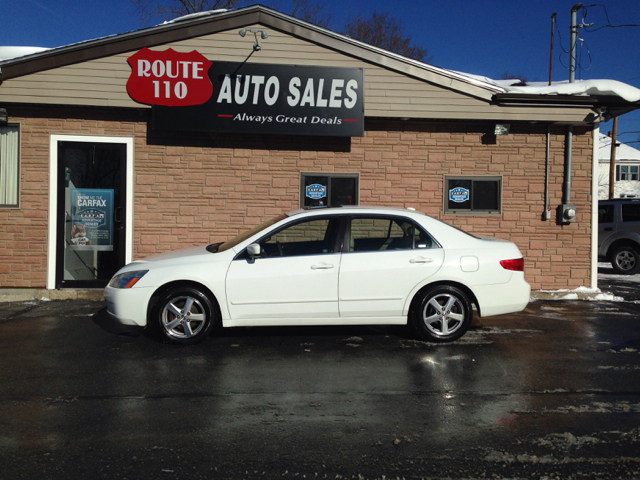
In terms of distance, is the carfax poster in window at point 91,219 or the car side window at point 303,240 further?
the carfax poster in window at point 91,219

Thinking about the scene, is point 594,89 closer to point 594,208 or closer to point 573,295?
point 594,208

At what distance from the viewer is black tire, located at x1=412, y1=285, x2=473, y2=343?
261 inches

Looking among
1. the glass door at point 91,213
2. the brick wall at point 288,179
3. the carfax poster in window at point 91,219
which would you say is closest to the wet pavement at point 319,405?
the glass door at point 91,213

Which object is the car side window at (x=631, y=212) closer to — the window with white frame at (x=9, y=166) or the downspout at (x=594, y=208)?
the downspout at (x=594, y=208)

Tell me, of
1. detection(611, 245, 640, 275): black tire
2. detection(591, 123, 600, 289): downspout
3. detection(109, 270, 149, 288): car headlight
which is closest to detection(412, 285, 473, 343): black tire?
detection(109, 270, 149, 288): car headlight

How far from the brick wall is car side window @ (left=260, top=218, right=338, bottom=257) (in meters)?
3.28

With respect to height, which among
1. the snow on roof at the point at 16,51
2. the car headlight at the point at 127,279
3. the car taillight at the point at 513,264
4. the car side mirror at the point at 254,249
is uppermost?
the snow on roof at the point at 16,51

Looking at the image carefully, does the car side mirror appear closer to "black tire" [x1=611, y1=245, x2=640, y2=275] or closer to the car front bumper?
the car front bumper

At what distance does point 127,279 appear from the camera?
653 cm

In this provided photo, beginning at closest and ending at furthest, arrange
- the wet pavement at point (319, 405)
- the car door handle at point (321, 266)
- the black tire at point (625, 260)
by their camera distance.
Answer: the wet pavement at point (319, 405), the car door handle at point (321, 266), the black tire at point (625, 260)

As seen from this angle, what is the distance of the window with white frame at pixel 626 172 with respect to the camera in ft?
144

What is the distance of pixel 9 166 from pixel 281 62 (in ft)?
16.0

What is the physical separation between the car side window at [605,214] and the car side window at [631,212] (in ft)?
0.97

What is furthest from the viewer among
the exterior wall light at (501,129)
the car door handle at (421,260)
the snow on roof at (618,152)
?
the snow on roof at (618,152)
